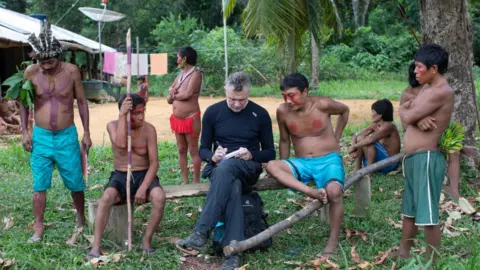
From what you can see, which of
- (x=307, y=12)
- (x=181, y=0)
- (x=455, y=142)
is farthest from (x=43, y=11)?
(x=455, y=142)

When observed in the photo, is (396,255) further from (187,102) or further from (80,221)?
(187,102)

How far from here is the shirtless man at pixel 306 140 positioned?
505 centimetres

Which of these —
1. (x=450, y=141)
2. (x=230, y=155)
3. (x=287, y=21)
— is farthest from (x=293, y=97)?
(x=287, y=21)

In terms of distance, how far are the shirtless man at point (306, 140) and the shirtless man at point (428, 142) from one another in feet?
2.46

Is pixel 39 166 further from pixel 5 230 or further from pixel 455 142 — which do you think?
pixel 455 142

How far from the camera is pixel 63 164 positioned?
17.2 feet

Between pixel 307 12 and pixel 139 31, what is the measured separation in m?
21.3

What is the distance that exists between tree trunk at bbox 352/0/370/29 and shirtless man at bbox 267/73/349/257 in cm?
2645

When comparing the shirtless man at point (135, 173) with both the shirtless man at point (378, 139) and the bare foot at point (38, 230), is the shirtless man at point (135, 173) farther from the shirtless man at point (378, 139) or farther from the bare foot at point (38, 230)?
the shirtless man at point (378, 139)

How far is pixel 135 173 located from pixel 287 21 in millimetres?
6211

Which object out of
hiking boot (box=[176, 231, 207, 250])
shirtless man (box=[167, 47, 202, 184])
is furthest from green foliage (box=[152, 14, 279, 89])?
hiking boot (box=[176, 231, 207, 250])

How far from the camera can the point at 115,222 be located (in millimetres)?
5035

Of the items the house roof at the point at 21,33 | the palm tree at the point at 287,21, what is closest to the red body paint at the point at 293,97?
the palm tree at the point at 287,21

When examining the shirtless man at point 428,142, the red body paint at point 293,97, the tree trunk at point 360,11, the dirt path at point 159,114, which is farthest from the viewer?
the tree trunk at point 360,11
